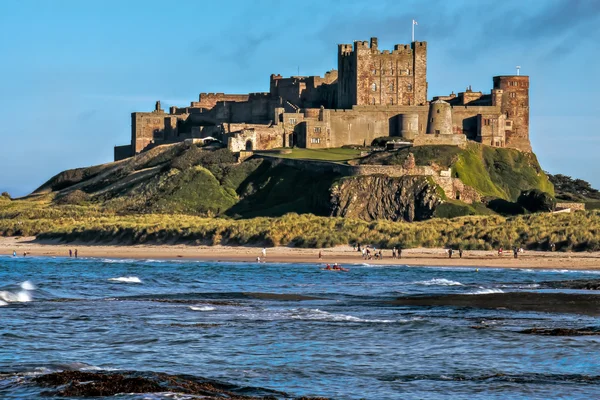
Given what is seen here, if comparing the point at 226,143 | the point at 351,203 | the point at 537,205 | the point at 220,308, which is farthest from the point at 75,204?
the point at 220,308

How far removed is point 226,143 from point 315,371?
65252mm

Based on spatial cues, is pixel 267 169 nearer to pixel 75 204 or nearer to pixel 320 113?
pixel 320 113

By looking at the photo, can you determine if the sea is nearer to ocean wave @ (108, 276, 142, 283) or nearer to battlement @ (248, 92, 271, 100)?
ocean wave @ (108, 276, 142, 283)

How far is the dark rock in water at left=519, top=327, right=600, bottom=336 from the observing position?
25797mm

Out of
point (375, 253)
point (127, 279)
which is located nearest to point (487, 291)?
point (127, 279)

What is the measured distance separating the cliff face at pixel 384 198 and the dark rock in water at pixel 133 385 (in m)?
49.5

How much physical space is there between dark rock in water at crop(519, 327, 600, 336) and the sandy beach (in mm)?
22431

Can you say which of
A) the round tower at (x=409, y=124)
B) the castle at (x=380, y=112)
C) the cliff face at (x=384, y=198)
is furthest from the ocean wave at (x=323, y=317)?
the round tower at (x=409, y=124)

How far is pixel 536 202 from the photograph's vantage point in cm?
7219

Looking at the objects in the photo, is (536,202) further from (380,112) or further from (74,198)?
(74,198)

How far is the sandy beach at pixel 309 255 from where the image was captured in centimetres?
5080

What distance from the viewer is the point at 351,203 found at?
7000 cm

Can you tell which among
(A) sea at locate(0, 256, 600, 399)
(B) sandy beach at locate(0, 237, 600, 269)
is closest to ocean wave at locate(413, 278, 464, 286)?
(A) sea at locate(0, 256, 600, 399)

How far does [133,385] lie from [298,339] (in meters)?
6.83
